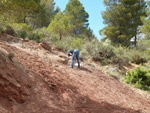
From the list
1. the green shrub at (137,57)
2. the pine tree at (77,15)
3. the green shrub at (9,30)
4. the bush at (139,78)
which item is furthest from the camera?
the pine tree at (77,15)

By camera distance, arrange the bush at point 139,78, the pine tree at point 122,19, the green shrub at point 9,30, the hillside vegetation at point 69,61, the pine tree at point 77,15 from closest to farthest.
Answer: the hillside vegetation at point 69,61 < the bush at point 139,78 < the green shrub at point 9,30 < the pine tree at point 122,19 < the pine tree at point 77,15

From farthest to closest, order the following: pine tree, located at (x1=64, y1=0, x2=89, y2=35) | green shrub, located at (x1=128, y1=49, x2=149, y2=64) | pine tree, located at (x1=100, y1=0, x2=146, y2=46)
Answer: pine tree, located at (x1=64, y1=0, x2=89, y2=35), pine tree, located at (x1=100, y1=0, x2=146, y2=46), green shrub, located at (x1=128, y1=49, x2=149, y2=64)

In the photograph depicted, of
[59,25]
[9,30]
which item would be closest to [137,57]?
[59,25]

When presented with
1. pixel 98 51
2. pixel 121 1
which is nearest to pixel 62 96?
pixel 98 51

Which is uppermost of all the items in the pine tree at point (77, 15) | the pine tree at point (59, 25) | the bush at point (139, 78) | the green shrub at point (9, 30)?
the pine tree at point (77, 15)

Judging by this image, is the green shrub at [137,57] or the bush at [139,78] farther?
the green shrub at [137,57]

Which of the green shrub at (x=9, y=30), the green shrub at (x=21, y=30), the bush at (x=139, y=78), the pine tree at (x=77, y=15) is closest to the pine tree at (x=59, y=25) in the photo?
the green shrub at (x=21, y=30)

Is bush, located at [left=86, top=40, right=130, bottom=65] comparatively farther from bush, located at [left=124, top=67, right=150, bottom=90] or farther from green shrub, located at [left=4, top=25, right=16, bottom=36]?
green shrub, located at [left=4, top=25, right=16, bottom=36]

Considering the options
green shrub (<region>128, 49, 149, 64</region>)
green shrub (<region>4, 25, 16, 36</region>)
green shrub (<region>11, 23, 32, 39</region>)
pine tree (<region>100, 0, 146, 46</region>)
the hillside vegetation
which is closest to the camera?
the hillside vegetation

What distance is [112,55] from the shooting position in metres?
12.3

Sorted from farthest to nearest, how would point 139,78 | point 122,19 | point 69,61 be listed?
point 122,19, point 139,78, point 69,61

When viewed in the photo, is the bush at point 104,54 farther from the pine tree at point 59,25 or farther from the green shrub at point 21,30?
the green shrub at point 21,30

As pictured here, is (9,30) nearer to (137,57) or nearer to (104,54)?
(104,54)

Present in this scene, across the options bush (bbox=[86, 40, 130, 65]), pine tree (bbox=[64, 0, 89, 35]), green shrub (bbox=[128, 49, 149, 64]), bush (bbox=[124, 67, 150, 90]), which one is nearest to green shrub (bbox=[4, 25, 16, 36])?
bush (bbox=[86, 40, 130, 65])
